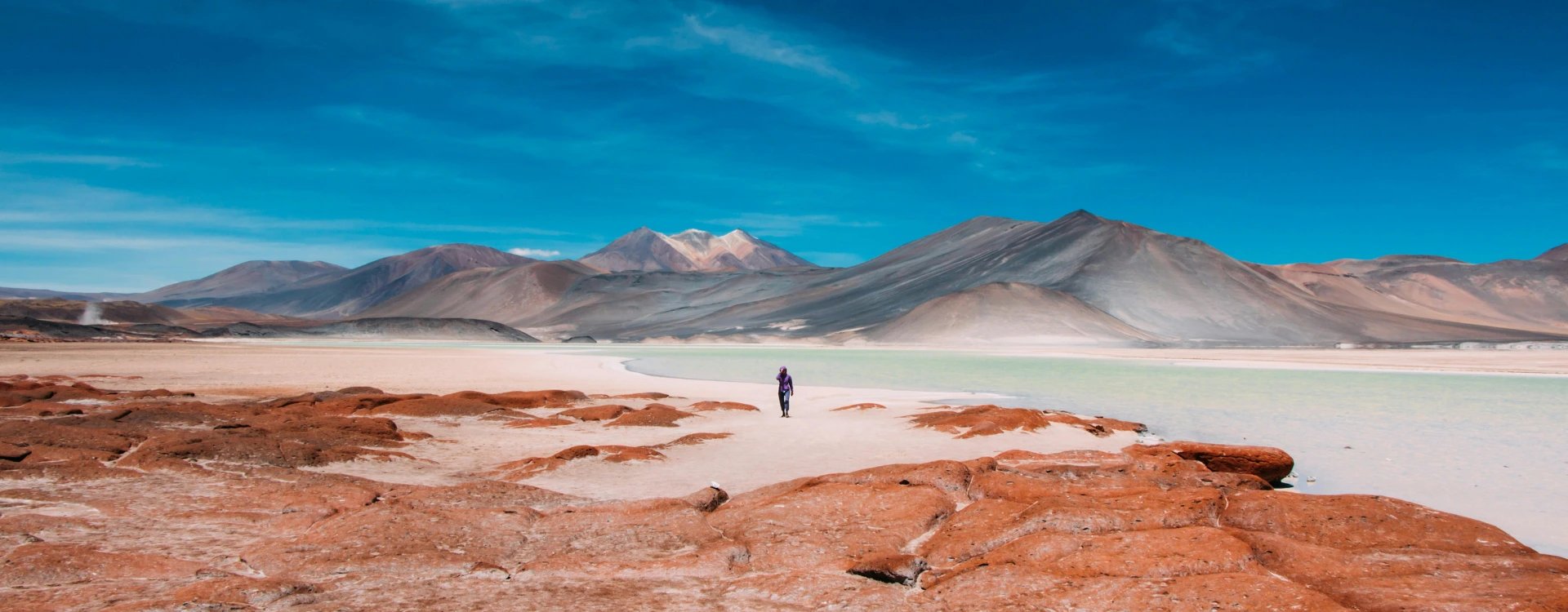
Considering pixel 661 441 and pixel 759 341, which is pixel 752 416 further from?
pixel 759 341

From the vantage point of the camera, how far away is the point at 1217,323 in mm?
106000

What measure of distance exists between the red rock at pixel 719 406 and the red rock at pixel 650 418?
1408 mm

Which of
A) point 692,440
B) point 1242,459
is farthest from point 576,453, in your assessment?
point 1242,459

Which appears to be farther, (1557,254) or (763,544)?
(1557,254)

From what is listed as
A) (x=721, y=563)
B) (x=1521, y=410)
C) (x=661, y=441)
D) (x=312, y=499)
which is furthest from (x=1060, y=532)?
(x=1521, y=410)

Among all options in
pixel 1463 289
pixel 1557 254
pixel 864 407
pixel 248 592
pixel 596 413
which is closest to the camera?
pixel 248 592

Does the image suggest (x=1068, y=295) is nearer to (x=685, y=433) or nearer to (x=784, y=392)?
(x=784, y=392)

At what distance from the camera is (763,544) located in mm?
6258

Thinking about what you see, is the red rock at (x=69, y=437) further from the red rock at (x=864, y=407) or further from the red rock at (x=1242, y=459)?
the red rock at (x=864, y=407)

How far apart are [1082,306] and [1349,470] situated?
Result: 9417cm

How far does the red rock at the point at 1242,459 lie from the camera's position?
33.4 ft

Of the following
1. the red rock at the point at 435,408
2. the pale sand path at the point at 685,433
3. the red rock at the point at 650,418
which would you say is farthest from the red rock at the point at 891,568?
the red rock at the point at 435,408

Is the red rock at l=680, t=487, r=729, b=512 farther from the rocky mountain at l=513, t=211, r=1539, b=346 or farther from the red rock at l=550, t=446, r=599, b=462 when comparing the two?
the rocky mountain at l=513, t=211, r=1539, b=346

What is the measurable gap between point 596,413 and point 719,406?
3.13m
